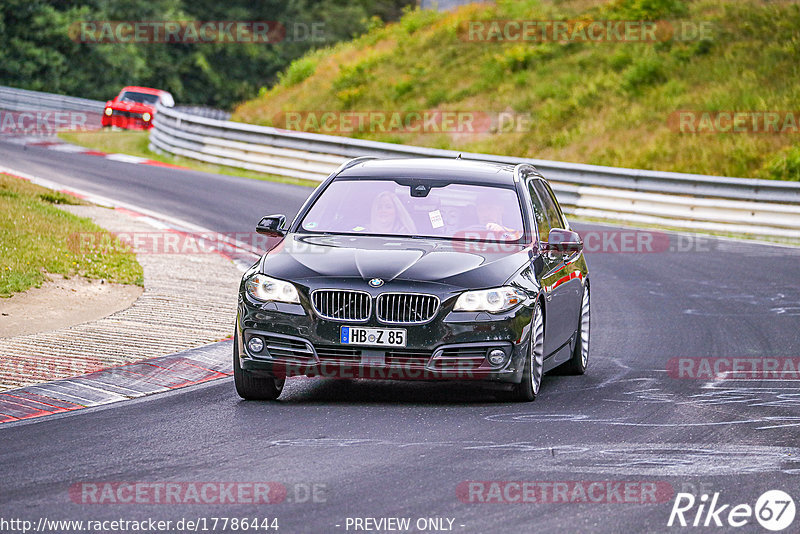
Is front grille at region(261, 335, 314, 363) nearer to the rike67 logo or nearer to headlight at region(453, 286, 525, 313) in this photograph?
headlight at region(453, 286, 525, 313)

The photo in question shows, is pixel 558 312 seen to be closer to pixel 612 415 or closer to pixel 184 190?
pixel 612 415

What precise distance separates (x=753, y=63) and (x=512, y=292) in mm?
27802

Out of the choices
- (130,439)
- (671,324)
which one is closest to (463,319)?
(130,439)

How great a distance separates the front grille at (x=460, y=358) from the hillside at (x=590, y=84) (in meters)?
20.4

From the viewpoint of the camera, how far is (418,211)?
392 inches

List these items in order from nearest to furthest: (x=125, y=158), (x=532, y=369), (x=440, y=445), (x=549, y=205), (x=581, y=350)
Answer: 1. (x=440, y=445)
2. (x=532, y=369)
3. (x=581, y=350)
4. (x=549, y=205)
5. (x=125, y=158)

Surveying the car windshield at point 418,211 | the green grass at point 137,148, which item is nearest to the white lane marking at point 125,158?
the green grass at point 137,148

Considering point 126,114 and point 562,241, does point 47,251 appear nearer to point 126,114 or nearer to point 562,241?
point 562,241

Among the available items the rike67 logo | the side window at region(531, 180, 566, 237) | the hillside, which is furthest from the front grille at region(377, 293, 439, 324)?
the hillside

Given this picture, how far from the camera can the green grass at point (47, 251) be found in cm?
1358

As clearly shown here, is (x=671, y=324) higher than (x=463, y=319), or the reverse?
(x=463, y=319)

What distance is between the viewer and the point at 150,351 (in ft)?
34.7

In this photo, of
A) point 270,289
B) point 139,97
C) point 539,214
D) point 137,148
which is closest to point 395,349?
point 270,289

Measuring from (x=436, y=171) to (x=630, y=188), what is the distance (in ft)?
50.5
